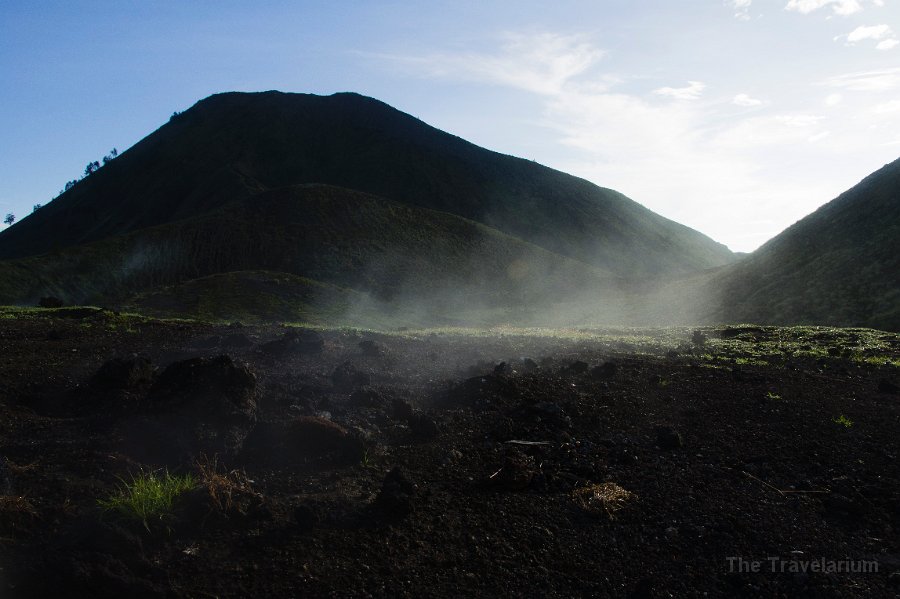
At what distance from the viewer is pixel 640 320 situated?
3931cm

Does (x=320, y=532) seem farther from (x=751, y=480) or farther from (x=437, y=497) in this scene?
(x=751, y=480)

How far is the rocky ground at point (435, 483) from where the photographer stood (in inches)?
177

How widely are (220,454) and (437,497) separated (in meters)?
2.45

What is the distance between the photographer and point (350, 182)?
4277 inches

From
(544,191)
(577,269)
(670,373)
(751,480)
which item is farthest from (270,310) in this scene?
(544,191)

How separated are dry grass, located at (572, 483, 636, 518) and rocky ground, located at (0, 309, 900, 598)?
0.08ft

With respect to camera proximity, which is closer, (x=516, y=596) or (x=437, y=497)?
(x=516, y=596)

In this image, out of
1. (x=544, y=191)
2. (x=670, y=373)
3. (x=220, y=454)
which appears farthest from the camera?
(x=544, y=191)

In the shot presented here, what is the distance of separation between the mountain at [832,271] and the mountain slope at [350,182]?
42074mm

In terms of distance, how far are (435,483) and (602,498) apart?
174 centimetres

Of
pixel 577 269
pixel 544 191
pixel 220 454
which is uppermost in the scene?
pixel 544 191

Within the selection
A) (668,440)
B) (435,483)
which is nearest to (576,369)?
(668,440)

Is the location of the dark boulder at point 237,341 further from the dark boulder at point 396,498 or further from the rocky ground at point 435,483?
the dark boulder at point 396,498

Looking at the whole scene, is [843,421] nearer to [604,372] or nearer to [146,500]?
[604,372]
